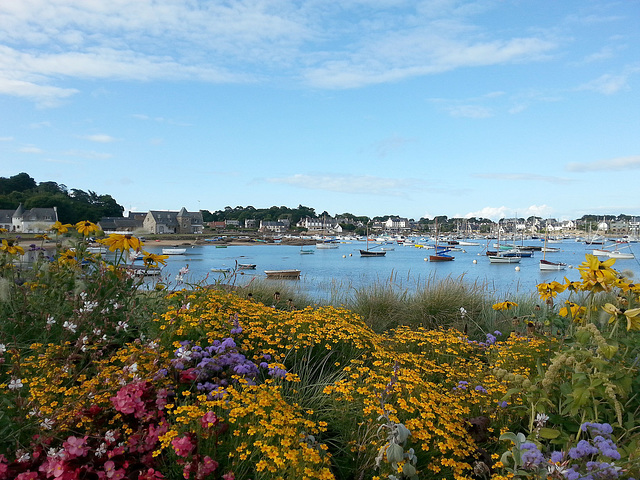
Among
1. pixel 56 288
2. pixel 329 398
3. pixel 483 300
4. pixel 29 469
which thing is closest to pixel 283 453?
pixel 329 398

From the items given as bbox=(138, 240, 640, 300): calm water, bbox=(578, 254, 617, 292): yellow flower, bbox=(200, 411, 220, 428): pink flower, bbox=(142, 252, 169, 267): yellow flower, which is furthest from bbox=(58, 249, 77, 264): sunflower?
bbox=(578, 254, 617, 292): yellow flower

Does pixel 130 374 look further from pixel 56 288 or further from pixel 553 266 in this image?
pixel 553 266

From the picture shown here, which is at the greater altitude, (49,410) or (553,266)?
(49,410)

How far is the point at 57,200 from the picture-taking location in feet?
250

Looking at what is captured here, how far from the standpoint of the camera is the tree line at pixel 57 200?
75250 mm

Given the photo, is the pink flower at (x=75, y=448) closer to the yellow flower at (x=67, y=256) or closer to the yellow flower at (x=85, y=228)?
the yellow flower at (x=67, y=256)

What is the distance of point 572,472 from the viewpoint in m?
1.55

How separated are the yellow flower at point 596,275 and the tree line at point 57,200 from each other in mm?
67327

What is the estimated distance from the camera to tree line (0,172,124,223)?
247 ft

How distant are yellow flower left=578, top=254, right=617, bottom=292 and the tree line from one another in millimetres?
67327

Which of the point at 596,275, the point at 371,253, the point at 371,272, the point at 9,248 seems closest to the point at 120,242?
the point at 9,248

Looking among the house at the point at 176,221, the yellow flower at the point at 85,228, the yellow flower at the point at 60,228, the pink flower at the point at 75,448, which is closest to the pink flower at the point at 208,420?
the pink flower at the point at 75,448

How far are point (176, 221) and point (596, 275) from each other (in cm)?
12017

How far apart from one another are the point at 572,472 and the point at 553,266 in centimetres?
5125
